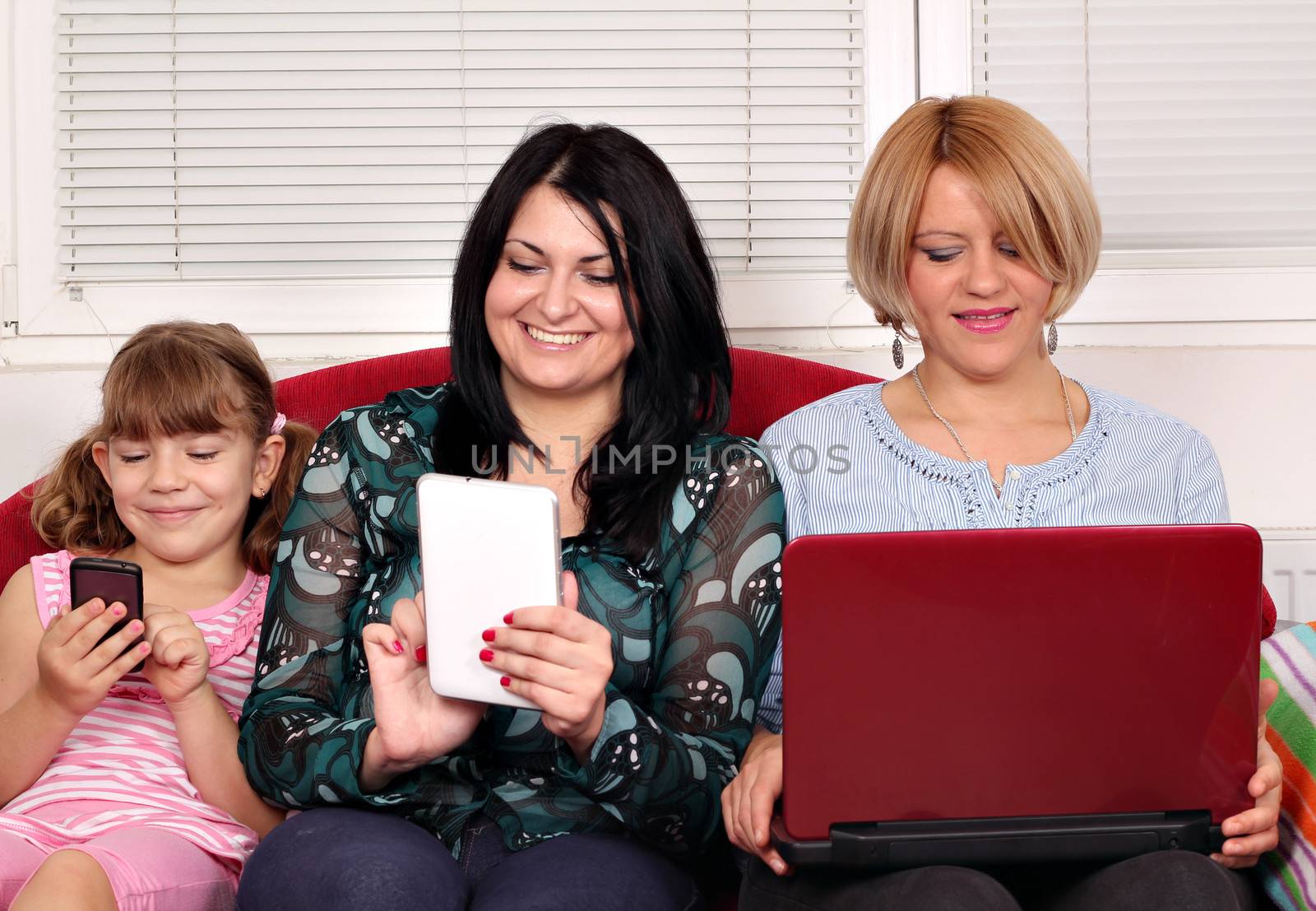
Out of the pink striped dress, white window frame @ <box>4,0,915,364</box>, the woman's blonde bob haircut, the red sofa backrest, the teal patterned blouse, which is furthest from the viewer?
white window frame @ <box>4,0,915,364</box>

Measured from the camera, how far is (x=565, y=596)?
1.09 m

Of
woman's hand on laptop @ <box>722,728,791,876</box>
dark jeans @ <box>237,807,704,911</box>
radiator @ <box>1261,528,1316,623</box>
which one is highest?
radiator @ <box>1261,528,1316,623</box>

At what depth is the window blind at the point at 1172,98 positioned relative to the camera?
7.42 feet

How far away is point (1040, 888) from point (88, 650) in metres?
1.00

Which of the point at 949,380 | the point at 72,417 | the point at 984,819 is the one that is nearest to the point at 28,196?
the point at 72,417

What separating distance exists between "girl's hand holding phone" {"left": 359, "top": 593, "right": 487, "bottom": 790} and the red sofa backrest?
2.41 feet

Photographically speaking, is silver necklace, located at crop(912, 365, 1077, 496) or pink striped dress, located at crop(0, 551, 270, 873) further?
silver necklace, located at crop(912, 365, 1077, 496)

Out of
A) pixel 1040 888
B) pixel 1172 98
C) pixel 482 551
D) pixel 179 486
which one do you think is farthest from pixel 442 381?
pixel 1172 98

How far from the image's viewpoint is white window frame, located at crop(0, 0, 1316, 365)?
223 centimetres

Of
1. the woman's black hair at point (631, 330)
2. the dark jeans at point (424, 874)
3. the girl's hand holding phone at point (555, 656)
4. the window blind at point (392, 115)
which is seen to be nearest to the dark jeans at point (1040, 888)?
the dark jeans at point (424, 874)

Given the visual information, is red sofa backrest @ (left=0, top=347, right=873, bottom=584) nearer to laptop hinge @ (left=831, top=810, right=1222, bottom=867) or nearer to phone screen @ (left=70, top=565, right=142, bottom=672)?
phone screen @ (left=70, top=565, right=142, bottom=672)

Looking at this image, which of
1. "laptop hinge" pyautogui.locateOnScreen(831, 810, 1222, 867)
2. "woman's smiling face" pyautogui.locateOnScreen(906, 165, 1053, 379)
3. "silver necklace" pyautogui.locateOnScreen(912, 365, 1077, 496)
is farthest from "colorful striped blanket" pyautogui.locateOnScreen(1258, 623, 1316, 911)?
"woman's smiling face" pyautogui.locateOnScreen(906, 165, 1053, 379)

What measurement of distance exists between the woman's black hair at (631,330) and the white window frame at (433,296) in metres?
0.73

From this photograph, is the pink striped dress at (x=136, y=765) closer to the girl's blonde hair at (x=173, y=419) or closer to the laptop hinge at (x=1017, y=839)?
the girl's blonde hair at (x=173, y=419)
